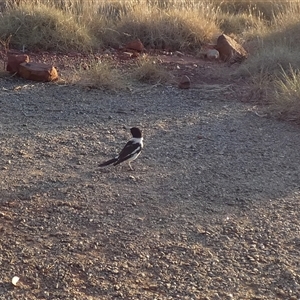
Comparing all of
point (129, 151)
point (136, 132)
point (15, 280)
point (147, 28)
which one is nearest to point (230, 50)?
point (147, 28)

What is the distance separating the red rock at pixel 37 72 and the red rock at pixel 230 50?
3.37 meters

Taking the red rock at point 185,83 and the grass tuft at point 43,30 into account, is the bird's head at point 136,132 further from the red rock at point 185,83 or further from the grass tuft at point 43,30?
the grass tuft at point 43,30

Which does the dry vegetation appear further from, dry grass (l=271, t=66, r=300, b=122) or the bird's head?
the bird's head

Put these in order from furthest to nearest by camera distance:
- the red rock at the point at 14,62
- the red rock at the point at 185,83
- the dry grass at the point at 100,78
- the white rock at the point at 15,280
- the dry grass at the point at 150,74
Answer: the dry grass at the point at 150,74 → the red rock at the point at 185,83 → the red rock at the point at 14,62 → the dry grass at the point at 100,78 → the white rock at the point at 15,280

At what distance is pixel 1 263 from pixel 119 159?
6.22ft

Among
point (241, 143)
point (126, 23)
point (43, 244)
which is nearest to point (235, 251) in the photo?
point (43, 244)

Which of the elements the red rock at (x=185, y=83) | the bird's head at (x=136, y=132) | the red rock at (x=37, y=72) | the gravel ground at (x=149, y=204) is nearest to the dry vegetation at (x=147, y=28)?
the red rock at (x=185, y=83)

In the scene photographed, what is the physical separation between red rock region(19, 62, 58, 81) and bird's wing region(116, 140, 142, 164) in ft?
11.6

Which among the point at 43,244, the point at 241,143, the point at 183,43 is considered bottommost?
the point at 183,43

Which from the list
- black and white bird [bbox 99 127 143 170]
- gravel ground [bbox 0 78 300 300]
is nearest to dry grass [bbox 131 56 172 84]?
gravel ground [bbox 0 78 300 300]

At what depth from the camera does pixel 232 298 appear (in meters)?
4.18

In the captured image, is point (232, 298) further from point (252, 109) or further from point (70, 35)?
point (70, 35)

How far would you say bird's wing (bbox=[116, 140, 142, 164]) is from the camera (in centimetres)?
607

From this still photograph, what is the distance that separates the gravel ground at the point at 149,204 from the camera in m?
4.34
